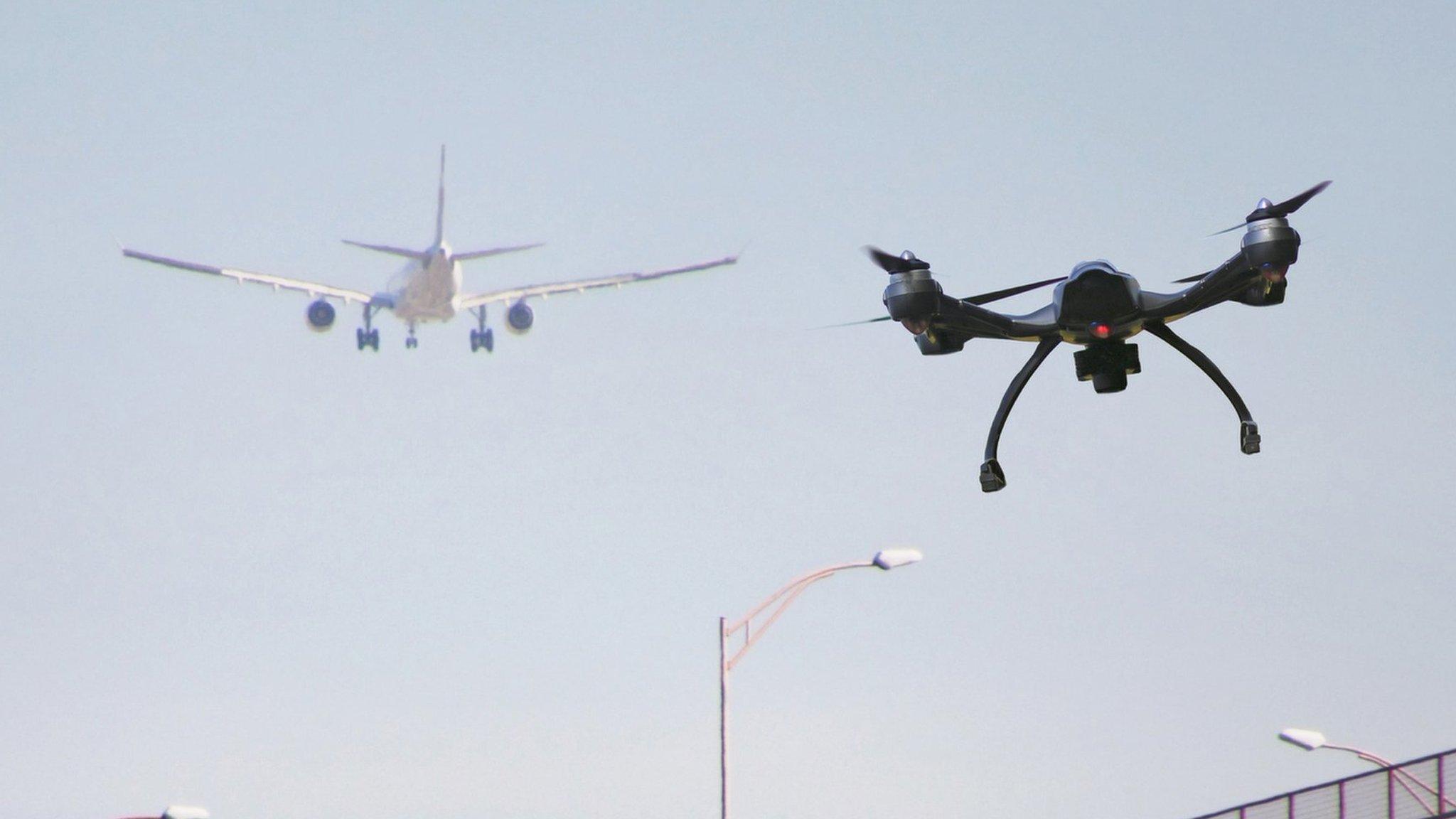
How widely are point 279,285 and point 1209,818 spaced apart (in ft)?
246

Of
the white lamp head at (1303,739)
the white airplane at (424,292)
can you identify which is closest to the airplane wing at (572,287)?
the white airplane at (424,292)

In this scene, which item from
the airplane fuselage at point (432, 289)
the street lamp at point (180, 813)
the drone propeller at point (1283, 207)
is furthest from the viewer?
the airplane fuselage at point (432, 289)

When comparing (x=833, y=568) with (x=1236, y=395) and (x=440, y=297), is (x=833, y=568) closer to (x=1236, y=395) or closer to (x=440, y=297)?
(x=1236, y=395)

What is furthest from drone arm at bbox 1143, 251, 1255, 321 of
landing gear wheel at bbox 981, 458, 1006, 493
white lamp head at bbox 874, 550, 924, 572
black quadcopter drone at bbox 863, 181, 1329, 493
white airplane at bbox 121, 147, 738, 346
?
white airplane at bbox 121, 147, 738, 346

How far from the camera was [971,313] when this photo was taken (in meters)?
12.1

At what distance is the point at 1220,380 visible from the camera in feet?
40.9

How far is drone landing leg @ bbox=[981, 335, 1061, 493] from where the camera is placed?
484 inches

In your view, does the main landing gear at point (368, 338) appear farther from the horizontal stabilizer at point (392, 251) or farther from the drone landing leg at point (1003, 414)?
the drone landing leg at point (1003, 414)

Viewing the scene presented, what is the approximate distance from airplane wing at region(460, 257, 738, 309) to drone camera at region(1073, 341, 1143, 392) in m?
85.7

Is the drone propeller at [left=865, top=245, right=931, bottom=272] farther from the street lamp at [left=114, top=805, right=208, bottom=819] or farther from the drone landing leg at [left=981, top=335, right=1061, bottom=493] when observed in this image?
the street lamp at [left=114, top=805, right=208, bottom=819]

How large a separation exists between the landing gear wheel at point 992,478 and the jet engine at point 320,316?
290 feet

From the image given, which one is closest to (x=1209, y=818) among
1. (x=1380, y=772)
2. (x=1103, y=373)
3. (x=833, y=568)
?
(x=1380, y=772)

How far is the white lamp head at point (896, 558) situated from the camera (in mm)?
33844

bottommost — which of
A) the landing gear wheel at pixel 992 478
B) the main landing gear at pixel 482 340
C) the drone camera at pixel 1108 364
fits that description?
the landing gear wheel at pixel 992 478
